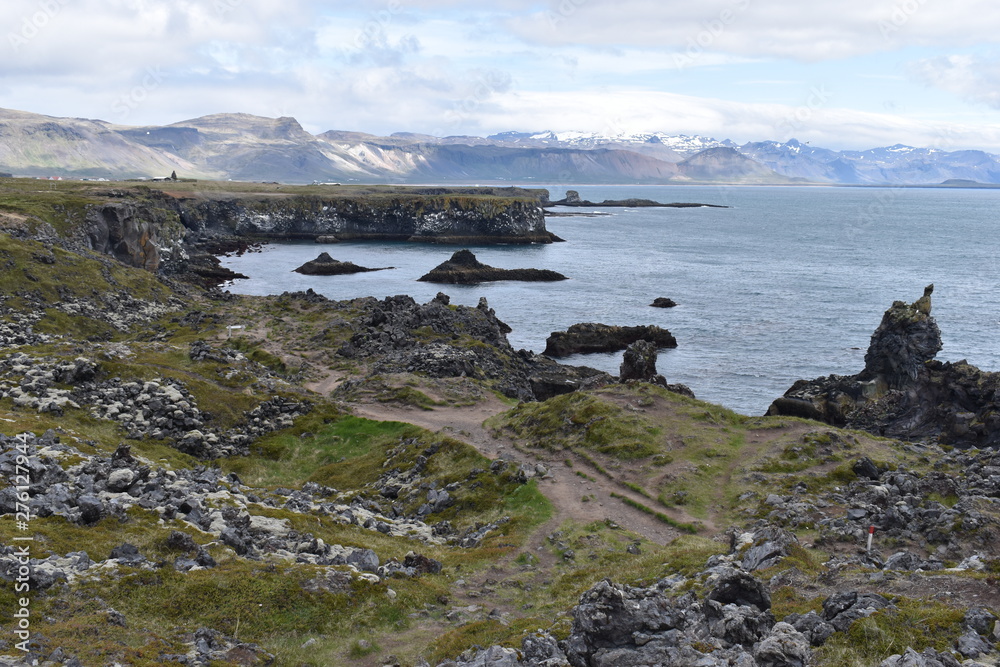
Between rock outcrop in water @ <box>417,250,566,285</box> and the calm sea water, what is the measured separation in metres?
4.37

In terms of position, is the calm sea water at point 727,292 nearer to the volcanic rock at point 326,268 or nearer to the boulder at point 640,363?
the volcanic rock at point 326,268

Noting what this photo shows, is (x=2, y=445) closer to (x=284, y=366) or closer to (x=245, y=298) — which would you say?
(x=284, y=366)

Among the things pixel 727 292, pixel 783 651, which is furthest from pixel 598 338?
Result: pixel 783 651

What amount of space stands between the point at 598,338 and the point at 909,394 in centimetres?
3744

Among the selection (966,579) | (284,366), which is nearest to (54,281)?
(284,366)

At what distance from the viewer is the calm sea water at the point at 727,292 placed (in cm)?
8069

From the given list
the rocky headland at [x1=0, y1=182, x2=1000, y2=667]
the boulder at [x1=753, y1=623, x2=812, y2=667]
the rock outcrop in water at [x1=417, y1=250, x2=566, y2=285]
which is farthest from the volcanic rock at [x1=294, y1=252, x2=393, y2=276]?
the boulder at [x1=753, y1=623, x2=812, y2=667]

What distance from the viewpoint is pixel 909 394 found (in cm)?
5538

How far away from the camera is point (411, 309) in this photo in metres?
74.6

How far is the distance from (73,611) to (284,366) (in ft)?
134

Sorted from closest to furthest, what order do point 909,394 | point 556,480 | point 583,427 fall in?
point 556,480, point 583,427, point 909,394

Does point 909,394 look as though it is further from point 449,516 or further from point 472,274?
point 472,274

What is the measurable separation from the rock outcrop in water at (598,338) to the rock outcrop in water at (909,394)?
78.3 feet

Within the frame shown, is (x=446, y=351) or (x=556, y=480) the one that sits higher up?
(x=446, y=351)
